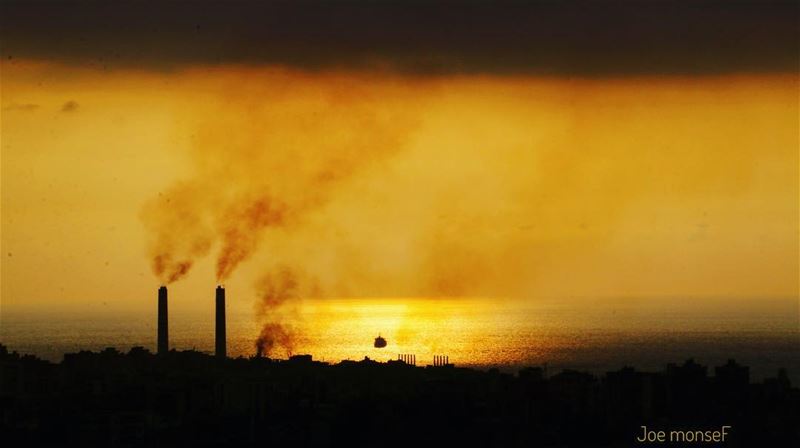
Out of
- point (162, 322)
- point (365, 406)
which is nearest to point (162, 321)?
point (162, 322)

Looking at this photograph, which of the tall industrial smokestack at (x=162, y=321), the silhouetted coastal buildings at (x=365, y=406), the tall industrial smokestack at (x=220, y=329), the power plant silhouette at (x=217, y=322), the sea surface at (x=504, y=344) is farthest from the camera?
the sea surface at (x=504, y=344)

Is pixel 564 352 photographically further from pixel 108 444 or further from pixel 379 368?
pixel 108 444

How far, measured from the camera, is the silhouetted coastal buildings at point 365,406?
65312 millimetres

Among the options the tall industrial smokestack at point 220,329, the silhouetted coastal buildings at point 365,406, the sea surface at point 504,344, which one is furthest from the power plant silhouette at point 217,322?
the sea surface at point 504,344

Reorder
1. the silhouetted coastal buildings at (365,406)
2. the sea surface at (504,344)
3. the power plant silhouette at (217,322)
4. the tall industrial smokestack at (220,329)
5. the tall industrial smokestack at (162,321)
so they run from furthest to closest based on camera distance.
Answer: the sea surface at (504,344) < the tall industrial smokestack at (162,321) < the tall industrial smokestack at (220,329) < the power plant silhouette at (217,322) < the silhouetted coastal buildings at (365,406)

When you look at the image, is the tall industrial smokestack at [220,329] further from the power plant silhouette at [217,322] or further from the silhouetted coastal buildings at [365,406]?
the silhouetted coastal buildings at [365,406]

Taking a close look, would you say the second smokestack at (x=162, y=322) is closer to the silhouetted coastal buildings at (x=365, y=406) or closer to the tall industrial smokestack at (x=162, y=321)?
the tall industrial smokestack at (x=162, y=321)

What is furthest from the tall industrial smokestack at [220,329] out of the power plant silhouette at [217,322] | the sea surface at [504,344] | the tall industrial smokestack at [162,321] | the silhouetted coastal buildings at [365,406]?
the sea surface at [504,344]

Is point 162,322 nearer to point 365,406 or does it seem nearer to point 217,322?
point 217,322

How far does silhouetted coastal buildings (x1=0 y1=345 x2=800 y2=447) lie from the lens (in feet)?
214

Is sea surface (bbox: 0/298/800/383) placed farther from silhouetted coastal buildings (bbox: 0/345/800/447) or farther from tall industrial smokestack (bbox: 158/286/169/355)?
silhouetted coastal buildings (bbox: 0/345/800/447)

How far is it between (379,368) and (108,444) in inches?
980

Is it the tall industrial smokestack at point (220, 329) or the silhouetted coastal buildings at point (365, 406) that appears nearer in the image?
the silhouetted coastal buildings at point (365, 406)

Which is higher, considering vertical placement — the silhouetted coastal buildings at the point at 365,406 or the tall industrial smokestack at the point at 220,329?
the tall industrial smokestack at the point at 220,329
